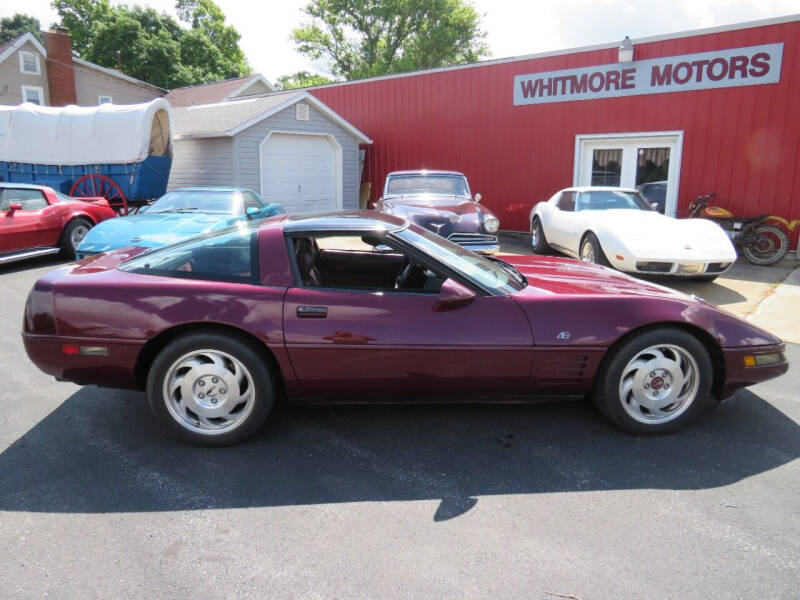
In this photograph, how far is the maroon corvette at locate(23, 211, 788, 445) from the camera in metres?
3.22

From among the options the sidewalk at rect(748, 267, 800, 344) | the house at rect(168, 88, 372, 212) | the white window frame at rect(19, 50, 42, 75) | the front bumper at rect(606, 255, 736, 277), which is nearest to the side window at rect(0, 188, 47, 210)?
the house at rect(168, 88, 372, 212)

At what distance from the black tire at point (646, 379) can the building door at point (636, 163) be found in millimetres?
9187

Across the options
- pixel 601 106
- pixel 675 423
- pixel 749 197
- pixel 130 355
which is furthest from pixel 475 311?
pixel 601 106

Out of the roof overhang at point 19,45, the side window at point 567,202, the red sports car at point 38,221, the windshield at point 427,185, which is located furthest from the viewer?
the roof overhang at point 19,45

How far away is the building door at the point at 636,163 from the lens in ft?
38.3

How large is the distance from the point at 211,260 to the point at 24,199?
7521 mm

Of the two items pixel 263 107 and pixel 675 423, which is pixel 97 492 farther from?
pixel 263 107

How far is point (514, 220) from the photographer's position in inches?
555

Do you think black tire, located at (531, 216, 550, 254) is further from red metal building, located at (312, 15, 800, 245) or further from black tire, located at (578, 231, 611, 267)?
red metal building, located at (312, 15, 800, 245)

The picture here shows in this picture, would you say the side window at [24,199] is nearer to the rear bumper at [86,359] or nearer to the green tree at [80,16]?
the rear bumper at [86,359]

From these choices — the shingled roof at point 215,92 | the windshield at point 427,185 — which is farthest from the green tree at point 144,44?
the windshield at point 427,185

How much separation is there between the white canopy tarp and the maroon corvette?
10673 millimetres

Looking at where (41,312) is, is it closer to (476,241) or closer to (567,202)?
(476,241)

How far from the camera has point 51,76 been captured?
27922 mm
